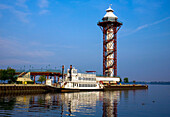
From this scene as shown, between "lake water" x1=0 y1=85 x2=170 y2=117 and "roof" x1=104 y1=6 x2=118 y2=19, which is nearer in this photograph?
"lake water" x1=0 y1=85 x2=170 y2=117

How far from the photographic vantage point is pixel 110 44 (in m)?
150

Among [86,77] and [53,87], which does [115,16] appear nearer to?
[86,77]

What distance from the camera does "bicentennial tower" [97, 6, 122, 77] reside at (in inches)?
5851

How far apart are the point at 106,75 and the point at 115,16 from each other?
42.6 m

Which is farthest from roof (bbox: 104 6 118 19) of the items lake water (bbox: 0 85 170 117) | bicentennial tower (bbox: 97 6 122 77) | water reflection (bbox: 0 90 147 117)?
water reflection (bbox: 0 90 147 117)

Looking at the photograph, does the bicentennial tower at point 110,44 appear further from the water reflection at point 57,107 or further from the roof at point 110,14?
the water reflection at point 57,107

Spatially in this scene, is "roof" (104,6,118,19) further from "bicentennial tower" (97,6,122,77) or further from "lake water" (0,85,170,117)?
"lake water" (0,85,170,117)

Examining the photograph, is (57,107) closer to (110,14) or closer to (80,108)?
(80,108)

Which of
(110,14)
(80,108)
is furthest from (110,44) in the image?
(80,108)

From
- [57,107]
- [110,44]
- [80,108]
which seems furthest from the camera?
[110,44]

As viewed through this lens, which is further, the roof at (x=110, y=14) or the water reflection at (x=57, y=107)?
the roof at (x=110, y=14)

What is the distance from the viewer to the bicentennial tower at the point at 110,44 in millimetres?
148625

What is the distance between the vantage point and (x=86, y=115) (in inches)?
1508

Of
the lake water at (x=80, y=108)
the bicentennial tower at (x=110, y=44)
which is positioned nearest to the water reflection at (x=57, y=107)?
the lake water at (x=80, y=108)
